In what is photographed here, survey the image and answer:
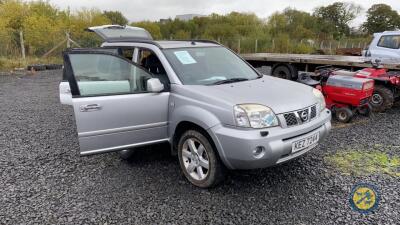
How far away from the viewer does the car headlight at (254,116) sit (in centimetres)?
303

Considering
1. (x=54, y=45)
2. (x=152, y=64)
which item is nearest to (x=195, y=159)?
(x=152, y=64)

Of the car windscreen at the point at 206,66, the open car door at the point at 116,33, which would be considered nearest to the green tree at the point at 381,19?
the open car door at the point at 116,33

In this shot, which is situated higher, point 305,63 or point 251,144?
point 305,63

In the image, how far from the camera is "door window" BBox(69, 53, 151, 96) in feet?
11.7

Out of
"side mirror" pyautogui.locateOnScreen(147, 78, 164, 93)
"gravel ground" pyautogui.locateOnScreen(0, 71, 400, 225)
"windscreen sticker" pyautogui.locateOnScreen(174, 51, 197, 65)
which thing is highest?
"windscreen sticker" pyautogui.locateOnScreen(174, 51, 197, 65)

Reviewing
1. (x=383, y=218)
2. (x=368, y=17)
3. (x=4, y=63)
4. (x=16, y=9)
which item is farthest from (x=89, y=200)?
(x=368, y=17)

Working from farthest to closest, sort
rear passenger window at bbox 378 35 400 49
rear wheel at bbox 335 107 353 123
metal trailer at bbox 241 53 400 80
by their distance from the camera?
1. rear passenger window at bbox 378 35 400 49
2. metal trailer at bbox 241 53 400 80
3. rear wheel at bbox 335 107 353 123

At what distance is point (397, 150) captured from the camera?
457cm

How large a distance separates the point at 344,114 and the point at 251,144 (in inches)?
156

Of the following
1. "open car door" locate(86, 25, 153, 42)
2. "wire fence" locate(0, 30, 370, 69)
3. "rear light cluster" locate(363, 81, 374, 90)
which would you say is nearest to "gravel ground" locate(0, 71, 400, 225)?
"rear light cluster" locate(363, 81, 374, 90)

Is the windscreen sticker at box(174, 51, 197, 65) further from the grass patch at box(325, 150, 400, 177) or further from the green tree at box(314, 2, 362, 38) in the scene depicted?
the green tree at box(314, 2, 362, 38)

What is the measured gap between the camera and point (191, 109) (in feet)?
11.1

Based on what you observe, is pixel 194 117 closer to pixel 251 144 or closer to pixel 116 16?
pixel 251 144
